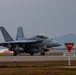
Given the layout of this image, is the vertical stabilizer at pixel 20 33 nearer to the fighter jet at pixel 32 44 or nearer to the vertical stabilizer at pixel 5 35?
the vertical stabilizer at pixel 5 35

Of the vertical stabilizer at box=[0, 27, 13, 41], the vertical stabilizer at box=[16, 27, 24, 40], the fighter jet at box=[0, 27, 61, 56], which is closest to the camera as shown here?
the fighter jet at box=[0, 27, 61, 56]

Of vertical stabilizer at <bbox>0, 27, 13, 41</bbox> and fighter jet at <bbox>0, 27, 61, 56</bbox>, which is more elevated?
vertical stabilizer at <bbox>0, 27, 13, 41</bbox>

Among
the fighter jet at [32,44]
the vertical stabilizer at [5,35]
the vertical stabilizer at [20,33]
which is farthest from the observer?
the vertical stabilizer at [20,33]

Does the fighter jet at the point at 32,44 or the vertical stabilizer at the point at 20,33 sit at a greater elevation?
the vertical stabilizer at the point at 20,33

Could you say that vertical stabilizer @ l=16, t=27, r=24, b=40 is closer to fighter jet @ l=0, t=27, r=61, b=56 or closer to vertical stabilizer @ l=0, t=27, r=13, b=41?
vertical stabilizer @ l=0, t=27, r=13, b=41

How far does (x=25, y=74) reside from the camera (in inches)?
1017

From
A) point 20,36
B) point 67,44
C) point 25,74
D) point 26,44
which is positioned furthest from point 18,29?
point 25,74

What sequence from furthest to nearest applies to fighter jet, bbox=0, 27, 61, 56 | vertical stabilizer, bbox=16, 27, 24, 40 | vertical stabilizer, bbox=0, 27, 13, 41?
vertical stabilizer, bbox=16, 27, 24, 40
vertical stabilizer, bbox=0, 27, 13, 41
fighter jet, bbox=0, 27, 61, 56

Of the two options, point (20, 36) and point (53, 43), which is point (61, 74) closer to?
point (53, 43)

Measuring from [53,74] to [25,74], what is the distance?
6.49 feet

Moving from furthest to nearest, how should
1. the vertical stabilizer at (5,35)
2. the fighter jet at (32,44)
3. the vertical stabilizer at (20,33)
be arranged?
the vertical stabilizer at (20,33), the vertical stabilizer at (5,35), the fighter jet at (32,44)

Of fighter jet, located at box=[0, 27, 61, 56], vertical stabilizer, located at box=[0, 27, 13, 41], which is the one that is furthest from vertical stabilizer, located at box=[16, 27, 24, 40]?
fighter jet, located at box=[0, 27, 61, 56]

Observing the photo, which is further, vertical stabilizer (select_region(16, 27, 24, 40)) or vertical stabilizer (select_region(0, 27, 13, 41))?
vertical stabilizer (select_region(16, 27, 24, 40))

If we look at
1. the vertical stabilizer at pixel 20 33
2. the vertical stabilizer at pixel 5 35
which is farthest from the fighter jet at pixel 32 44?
the vertical stabilizer at pixel 20 33
